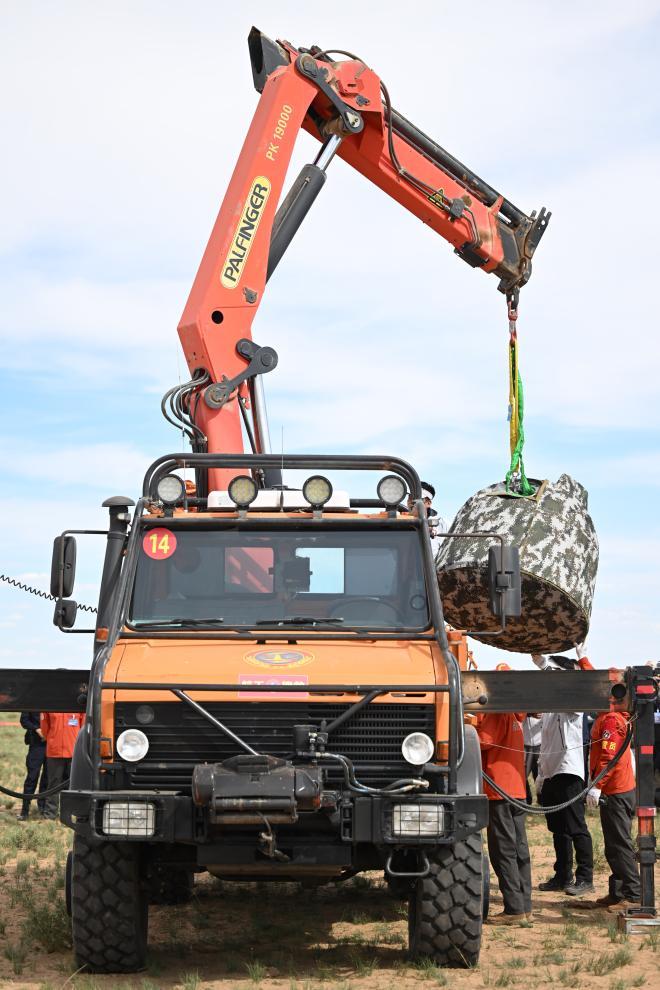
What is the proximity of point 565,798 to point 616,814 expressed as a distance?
4.56 ft

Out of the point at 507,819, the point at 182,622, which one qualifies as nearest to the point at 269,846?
the point at 182,622

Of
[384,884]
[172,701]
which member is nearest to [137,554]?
[172,701]

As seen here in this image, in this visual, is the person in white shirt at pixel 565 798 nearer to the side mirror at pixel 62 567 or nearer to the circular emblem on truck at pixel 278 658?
the circular emblem on truck at pixel 278 658

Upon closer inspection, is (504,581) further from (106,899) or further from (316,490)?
(106,899)

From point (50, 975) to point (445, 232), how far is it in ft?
23.9

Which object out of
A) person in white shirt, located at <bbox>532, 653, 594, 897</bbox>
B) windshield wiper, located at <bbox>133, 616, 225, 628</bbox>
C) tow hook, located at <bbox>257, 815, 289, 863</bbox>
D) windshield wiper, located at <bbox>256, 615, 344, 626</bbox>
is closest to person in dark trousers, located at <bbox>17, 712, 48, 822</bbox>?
person in white shirt, located at <bbox>532, 653, 594, 897</bbox>

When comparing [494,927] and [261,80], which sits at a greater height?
[261,80]

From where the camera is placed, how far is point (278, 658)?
24.6 feet

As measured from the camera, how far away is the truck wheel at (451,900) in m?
7.45

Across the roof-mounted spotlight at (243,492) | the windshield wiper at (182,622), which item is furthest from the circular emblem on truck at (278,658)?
the roof-mounted spotlight at (243,492)

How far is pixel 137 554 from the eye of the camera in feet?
26.9

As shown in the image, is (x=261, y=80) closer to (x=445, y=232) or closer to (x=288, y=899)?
(x=445, y=232)

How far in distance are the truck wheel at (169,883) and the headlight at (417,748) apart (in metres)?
1.59

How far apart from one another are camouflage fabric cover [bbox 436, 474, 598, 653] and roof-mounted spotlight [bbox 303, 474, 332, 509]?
A: 2.68 meters
